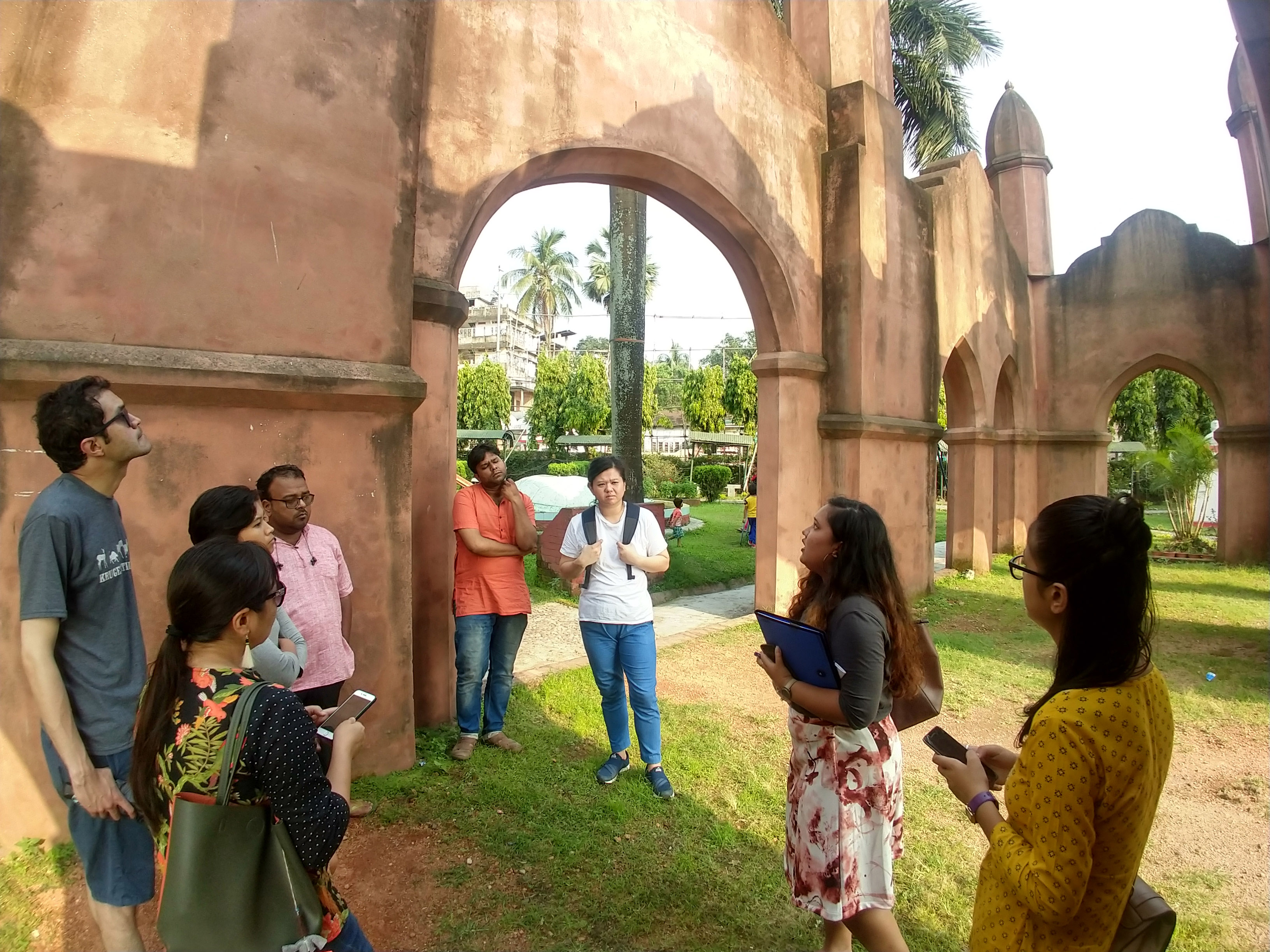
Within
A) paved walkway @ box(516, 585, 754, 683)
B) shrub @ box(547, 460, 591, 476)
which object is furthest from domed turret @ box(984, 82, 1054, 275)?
shrub @ box(547, 460, 591, 476)

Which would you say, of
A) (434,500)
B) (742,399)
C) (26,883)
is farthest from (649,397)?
(26,883)

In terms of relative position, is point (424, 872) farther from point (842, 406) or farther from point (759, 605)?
point (842, 406)

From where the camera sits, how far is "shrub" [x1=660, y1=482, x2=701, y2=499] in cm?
2680

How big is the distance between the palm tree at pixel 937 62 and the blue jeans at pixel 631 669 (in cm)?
1867

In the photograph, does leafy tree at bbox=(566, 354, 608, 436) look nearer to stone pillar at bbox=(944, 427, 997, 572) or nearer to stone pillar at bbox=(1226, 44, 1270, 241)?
stone pillar at bbox=(944, 427, 997, 572)

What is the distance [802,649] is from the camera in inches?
92.3

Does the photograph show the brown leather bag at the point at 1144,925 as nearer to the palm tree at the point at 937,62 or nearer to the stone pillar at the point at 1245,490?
the stone pillar at the point at 1245,490

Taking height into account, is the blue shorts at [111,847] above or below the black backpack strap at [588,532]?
below

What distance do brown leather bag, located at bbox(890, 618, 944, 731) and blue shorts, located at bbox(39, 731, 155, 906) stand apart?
2386mm

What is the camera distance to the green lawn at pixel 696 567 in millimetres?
10688

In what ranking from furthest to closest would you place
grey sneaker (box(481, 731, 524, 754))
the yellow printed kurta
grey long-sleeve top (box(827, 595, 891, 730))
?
grey sneaker (box(481, 731, 524, 754)), grey long-sleeve top (box(827, 595, 891, 730)), the yellow printed kurta

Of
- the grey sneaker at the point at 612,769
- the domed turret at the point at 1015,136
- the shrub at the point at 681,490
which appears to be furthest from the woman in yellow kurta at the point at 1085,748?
the shrub at the point at 681,490

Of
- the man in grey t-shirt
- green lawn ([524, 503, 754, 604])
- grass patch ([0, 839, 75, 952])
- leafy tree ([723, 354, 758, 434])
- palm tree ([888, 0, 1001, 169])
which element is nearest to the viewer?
the man in grey t-shirt

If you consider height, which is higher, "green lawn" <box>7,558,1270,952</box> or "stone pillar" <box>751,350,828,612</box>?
"stone pillar" <box>751,350,828,612</box>
